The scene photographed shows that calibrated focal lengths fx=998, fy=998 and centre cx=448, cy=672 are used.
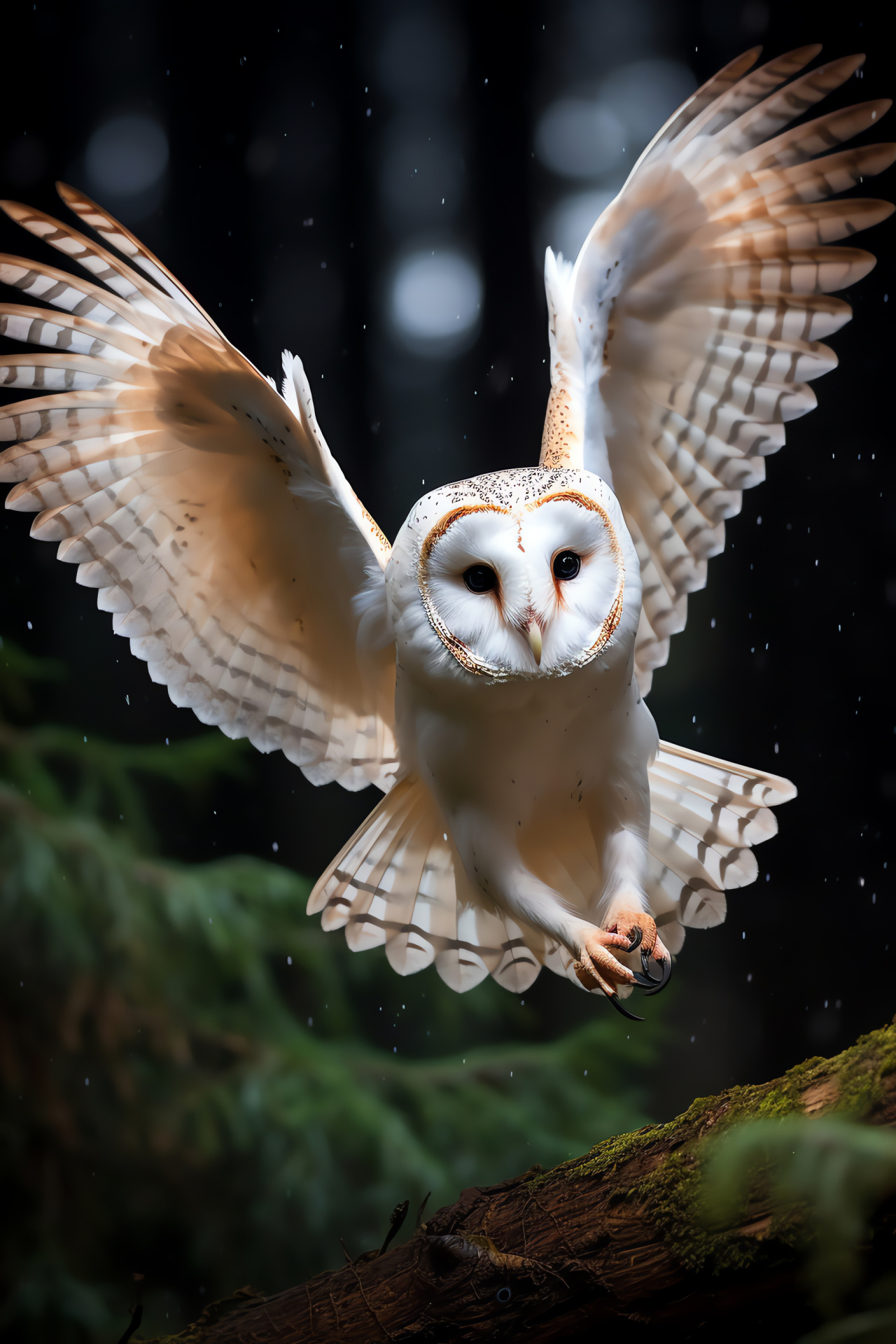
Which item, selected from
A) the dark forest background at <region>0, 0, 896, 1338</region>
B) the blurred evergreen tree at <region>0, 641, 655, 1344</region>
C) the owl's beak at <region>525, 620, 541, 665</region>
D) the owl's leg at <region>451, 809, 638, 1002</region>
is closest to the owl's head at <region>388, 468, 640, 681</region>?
the owl's beak at <region>525, 620, 541, 665</region>

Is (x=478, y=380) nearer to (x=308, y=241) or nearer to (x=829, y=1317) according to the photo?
(x=308, y=241)

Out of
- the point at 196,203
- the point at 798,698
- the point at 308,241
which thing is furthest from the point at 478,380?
the point at 798,698

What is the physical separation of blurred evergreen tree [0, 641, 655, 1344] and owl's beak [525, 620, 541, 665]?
103cm

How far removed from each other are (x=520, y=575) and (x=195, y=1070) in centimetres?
122

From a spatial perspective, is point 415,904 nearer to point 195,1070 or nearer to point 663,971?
point 663,971

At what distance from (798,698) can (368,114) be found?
3.84ft

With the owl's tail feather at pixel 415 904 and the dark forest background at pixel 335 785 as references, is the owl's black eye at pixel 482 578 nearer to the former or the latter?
the owl's tail feather at pixel 415 904

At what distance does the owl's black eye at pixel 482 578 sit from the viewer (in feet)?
3.43

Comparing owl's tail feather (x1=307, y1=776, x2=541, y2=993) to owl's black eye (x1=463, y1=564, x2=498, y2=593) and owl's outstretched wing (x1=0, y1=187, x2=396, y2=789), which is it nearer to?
owl's outstretched wing (x1=0, y1=187, x2=396, y2=789)

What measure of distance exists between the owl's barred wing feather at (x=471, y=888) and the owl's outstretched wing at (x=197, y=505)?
0.13 m

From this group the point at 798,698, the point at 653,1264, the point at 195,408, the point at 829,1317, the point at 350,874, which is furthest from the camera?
the point at 798,698

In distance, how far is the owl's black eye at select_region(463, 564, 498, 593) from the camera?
104cm

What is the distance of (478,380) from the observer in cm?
171

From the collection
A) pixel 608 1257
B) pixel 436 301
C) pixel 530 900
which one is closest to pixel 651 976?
pixel 530 900
